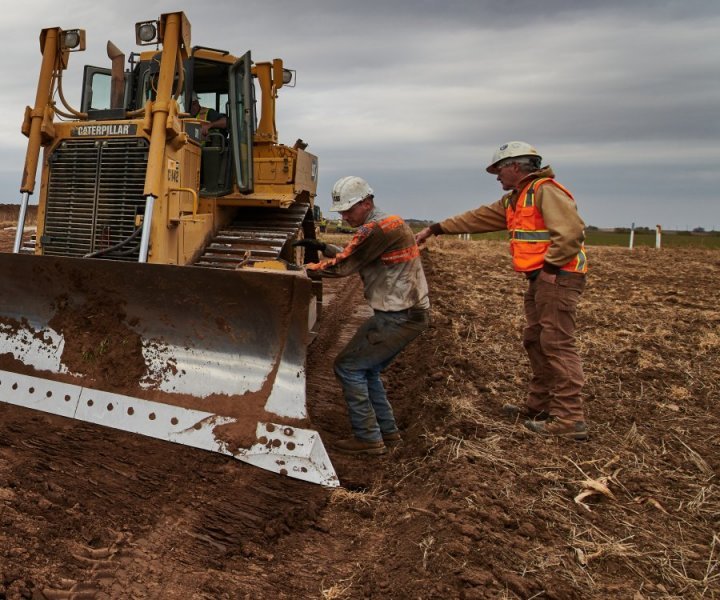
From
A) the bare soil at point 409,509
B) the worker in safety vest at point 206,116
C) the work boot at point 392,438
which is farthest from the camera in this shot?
the worker in safety vest at point 206,116

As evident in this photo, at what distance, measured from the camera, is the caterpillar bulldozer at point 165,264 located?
4066mm

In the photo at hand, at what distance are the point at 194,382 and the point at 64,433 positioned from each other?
0.87 m

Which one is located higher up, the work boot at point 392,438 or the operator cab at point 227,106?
the operator cab at point 227,106

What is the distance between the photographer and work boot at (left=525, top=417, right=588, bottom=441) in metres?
4.25

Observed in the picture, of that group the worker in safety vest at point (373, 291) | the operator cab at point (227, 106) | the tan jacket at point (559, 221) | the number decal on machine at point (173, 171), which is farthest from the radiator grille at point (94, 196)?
the tan jacket at point (559, 221)

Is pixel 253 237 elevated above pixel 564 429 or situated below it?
above

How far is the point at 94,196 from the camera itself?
555 centimetres

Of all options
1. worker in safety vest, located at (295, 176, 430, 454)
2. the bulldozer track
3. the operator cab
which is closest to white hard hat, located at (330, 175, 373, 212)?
worker in safety vest, located at (295, 176, 430, 454)

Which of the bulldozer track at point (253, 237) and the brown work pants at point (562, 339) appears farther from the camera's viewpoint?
the bulldozer track at point (253, 237)

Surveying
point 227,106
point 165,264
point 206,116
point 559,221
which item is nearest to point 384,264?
point 559,221

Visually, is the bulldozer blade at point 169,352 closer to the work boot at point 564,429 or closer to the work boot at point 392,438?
the work boot at point 392,438

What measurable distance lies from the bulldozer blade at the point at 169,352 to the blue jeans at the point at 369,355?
15.4 inches

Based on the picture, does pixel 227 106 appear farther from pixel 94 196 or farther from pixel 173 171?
pixel 94 196

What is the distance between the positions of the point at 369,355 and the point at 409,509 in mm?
1167
